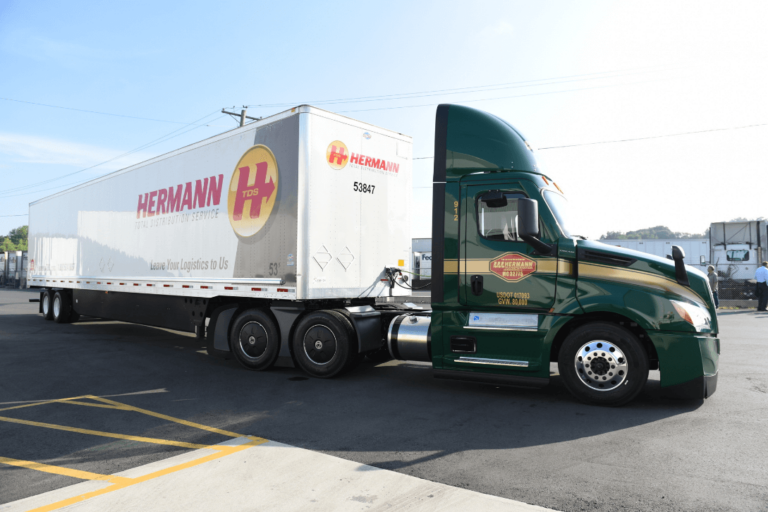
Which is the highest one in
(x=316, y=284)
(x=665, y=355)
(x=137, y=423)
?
(x=316, y=284)

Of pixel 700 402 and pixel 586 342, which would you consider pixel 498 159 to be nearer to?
pixel 586 342

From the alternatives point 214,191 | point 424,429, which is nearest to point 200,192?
point 214,191

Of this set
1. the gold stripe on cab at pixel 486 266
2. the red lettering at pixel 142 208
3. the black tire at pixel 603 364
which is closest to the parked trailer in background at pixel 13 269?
the red lettering at pixel 142 208

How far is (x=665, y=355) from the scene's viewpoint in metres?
5.69

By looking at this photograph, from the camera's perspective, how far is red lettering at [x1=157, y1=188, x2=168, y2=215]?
10.1 metres

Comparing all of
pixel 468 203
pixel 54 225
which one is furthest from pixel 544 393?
pixel 54 225

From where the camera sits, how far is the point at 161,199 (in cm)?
1023

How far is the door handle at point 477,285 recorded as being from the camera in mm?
6445

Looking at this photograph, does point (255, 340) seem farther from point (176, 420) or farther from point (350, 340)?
point (176, 420)

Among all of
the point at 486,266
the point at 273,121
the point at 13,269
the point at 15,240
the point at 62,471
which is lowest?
the point at 62,471

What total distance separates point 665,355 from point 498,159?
112 inches

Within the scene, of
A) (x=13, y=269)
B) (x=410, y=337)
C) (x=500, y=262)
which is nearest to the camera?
(x=500, y=262)

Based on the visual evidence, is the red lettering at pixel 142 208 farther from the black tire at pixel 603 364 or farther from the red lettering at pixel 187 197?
the black tire at pixel 603 364

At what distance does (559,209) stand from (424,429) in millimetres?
3016
